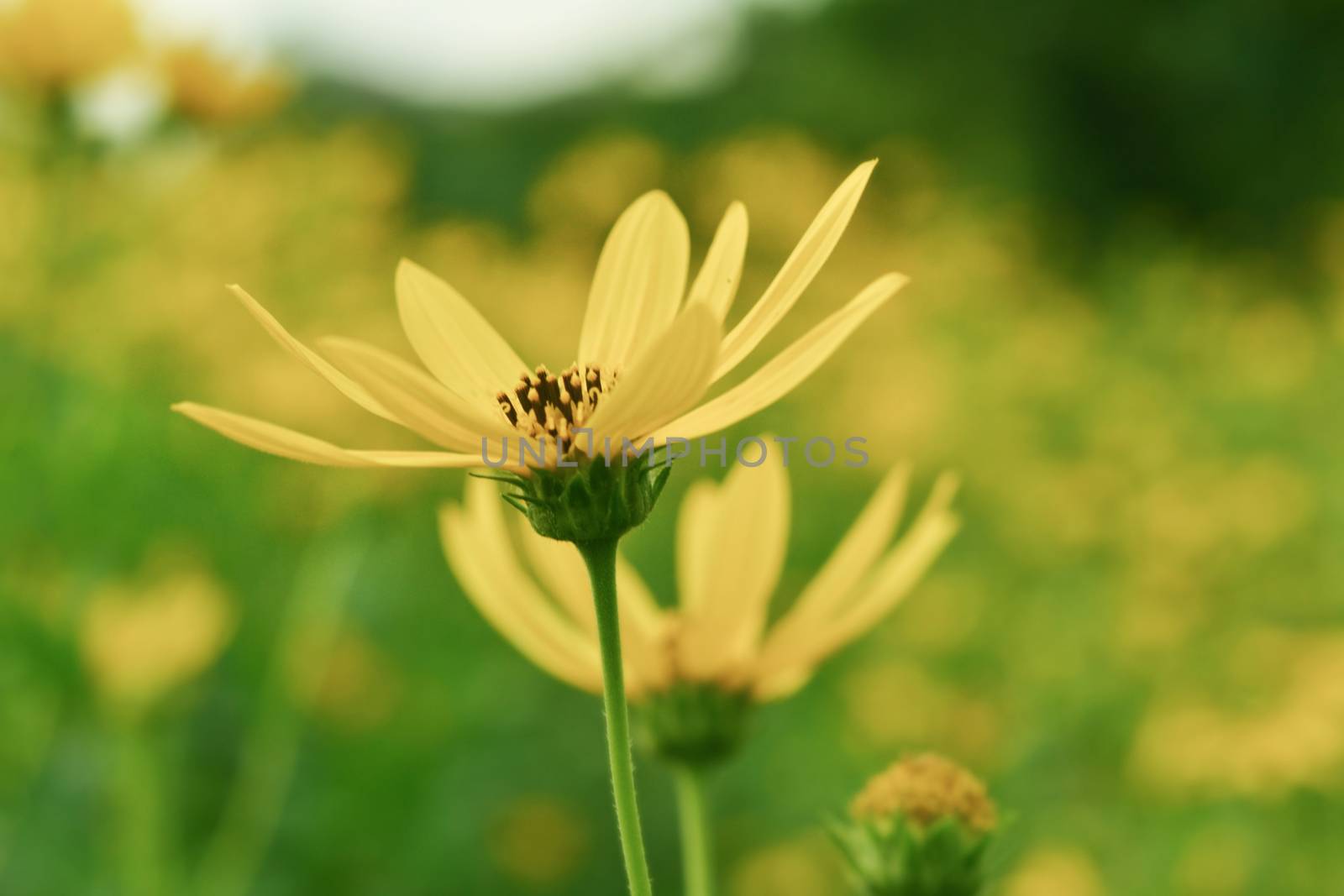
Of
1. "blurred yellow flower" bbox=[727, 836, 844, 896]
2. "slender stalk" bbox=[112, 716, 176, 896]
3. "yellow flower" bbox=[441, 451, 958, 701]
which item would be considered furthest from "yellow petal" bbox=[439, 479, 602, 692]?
"blurred yellow flower" bbox=[727, 836, 844, 896]

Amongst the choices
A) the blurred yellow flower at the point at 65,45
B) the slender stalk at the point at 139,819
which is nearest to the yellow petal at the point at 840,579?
the slender stalk at the point at 139,819

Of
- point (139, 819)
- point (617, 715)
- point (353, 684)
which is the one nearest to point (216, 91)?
point (353, 684)

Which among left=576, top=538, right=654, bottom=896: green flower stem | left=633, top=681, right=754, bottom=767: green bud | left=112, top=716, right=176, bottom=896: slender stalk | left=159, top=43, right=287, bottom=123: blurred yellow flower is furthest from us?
left=159, top=43, right=287, bottom=123: blurred yellow flower

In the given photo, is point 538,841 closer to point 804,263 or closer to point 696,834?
point 696,834

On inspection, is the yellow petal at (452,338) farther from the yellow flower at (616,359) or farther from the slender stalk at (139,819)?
the slender stalk at (139,819)

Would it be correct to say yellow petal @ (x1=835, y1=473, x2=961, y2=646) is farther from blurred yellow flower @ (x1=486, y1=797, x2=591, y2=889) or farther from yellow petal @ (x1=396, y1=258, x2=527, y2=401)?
blurred yellow flower @ (x1=486, y1=797, x2=591, y2=889)

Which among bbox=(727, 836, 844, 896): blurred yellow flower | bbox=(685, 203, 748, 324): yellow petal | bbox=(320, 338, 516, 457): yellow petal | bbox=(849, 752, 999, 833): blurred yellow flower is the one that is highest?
bbox=(685, 203, 748, 324): yellow petal

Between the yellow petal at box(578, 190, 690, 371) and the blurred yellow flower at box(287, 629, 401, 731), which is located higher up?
the yellow petal at box(578, 190, 690, 371)
